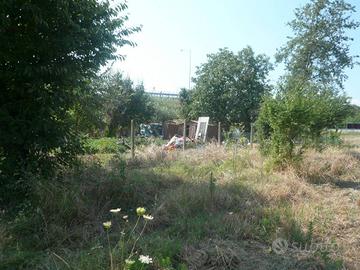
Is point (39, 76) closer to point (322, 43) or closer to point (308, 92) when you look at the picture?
point (308, 92)

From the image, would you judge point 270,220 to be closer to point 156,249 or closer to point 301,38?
point 156,249

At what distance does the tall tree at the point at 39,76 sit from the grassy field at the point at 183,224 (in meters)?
0.61

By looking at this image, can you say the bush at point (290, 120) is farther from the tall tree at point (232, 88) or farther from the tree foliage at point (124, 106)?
the tall tree at point (232, 88)

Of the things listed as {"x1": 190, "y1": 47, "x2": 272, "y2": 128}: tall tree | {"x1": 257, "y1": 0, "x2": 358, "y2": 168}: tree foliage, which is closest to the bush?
{"x1": 257, "y1": 0, "x2": 358, "y2": 168}: tree foliage

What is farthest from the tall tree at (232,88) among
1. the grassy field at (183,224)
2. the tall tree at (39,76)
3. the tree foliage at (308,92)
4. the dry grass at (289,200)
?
the tall tree at (39,76)

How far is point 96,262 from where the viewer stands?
4090mm

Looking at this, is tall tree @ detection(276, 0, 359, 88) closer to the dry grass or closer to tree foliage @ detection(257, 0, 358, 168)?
tree foliage @ detection(257, 0, 358, 168)

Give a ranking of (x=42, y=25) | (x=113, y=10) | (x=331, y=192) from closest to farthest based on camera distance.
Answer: (x=42, y=25)
(x=113, y=10)
(x=331, y=192)

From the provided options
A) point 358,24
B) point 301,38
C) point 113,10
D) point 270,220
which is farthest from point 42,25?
Result: point 358,24

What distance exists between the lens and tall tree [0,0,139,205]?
6484 millimetres

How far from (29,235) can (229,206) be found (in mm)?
3145

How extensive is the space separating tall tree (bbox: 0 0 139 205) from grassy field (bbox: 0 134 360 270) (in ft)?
1.99

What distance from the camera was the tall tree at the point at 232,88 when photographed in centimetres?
3322

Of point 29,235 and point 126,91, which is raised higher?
point 126,91
